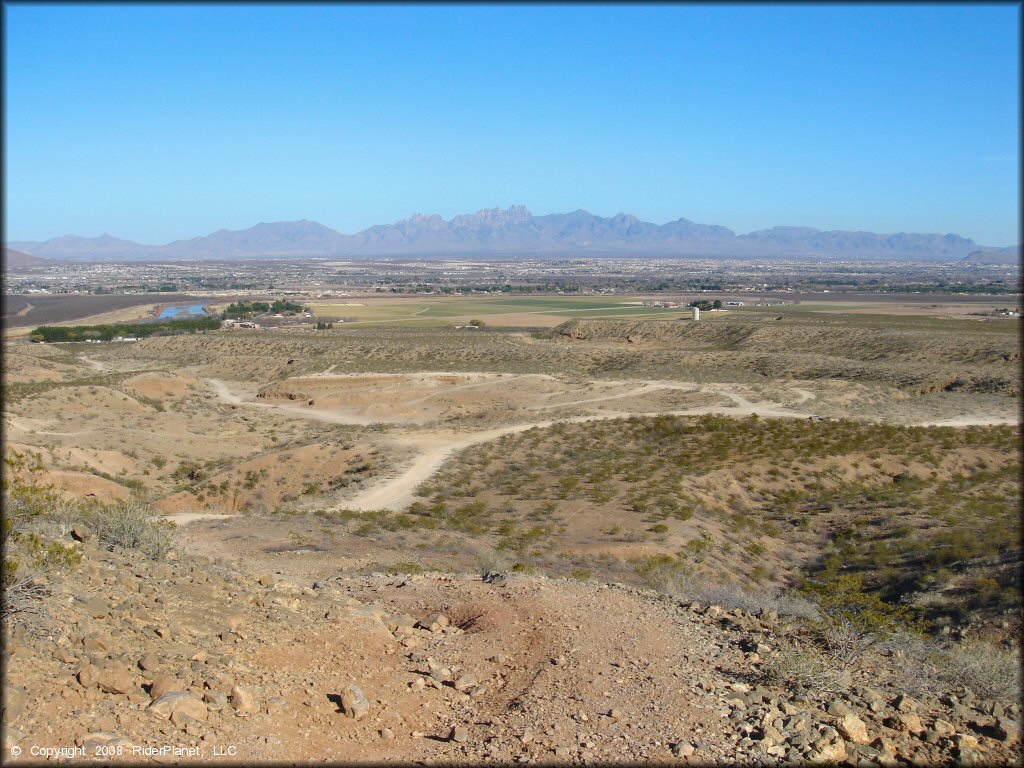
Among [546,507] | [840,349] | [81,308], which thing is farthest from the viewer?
[81,308]

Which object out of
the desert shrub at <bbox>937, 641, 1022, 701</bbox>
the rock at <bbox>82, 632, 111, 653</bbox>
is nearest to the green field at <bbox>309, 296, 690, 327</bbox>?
the desert shrub at <bbox>937, 641, 1022, 701</bbox>

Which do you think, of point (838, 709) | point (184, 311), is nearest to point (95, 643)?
point (838, 709)

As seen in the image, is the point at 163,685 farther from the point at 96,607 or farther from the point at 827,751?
the point at 827,751

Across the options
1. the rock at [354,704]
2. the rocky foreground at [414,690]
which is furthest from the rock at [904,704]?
the rock at [354,704]

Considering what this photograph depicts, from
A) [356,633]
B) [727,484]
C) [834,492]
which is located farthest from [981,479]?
[356,633]

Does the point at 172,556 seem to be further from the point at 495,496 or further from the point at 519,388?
the point at 519,388

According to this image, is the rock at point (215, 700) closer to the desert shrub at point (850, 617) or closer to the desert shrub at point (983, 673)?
the desert shrub at point (850, 617)
